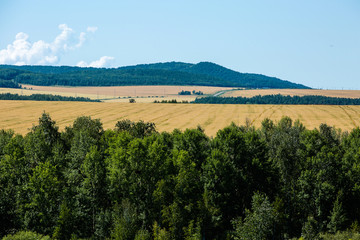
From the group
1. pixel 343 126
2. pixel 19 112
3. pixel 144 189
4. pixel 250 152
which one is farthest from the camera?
pixel 19 112

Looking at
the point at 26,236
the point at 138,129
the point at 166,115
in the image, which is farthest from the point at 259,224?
the point at 166,115

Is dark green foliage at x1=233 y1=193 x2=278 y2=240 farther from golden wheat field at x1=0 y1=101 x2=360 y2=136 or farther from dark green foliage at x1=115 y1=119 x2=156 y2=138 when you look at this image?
golden wheat field at x1=0 y1=101 x2=360 y2=136

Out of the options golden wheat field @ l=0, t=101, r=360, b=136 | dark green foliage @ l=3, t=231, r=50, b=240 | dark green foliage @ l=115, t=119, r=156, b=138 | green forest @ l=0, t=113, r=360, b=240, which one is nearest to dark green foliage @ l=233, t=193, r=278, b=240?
green forest @ l=0, t=113, r=360, b=240

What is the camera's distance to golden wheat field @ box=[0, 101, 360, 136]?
121 m

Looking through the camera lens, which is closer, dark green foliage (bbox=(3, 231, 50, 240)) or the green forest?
dark green foliage (bbox=(3, 231, 50, 240))

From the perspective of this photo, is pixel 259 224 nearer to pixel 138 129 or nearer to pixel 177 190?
pixel 177 190

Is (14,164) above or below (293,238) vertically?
above

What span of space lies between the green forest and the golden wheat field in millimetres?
47129

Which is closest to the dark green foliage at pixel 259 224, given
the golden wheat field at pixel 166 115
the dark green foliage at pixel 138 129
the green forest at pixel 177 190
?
the green forest at pixel 177 190

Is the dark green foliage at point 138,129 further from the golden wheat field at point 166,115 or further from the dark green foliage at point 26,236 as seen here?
the golden wheat field at point 166,115

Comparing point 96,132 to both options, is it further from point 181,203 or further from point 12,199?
point 181,203

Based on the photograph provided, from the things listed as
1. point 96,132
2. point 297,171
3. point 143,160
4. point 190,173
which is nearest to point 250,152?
point 297,171

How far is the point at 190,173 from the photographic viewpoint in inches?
2140

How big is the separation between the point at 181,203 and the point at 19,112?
111088mm
